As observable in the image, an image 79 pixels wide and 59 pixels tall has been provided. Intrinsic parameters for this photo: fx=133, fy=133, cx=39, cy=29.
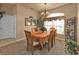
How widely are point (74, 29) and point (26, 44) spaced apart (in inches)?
33.3

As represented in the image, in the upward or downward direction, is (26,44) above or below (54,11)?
below

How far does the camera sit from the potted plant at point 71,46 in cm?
223

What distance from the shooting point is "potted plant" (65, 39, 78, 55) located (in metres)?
2.23

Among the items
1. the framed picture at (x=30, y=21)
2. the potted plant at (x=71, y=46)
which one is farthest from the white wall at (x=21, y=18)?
the potted plant at (x=71, y=46)

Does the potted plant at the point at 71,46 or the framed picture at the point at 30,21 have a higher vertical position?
the framed picture at the point at 30,21

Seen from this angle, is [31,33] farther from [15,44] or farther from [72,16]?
[72,16]

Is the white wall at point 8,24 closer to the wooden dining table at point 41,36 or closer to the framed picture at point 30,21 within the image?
the framed picture at point 30,21

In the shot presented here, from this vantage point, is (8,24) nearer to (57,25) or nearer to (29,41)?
(29,41)

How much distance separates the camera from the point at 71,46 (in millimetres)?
2258

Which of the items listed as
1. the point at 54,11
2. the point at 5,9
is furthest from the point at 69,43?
the point at 5,9

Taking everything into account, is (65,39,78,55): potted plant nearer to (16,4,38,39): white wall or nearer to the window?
the window

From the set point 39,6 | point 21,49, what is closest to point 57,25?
point 39,6

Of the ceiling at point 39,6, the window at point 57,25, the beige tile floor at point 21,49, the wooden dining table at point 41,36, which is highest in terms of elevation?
the ceiling at point 39,6

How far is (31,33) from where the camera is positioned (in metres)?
2.25
